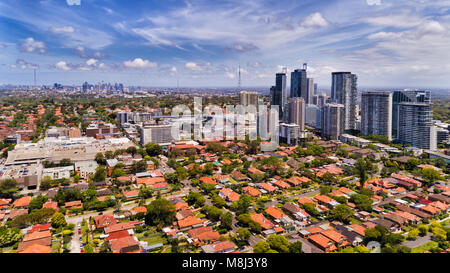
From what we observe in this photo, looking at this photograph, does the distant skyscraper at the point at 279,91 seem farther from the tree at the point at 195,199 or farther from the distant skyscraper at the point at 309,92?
the tree at the point at 195,199

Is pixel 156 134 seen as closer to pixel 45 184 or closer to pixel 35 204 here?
pixel 45 184

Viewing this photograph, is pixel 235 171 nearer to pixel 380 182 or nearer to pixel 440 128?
pixel 380 182

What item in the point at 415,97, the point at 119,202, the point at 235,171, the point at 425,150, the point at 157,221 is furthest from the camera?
the point at 415,97

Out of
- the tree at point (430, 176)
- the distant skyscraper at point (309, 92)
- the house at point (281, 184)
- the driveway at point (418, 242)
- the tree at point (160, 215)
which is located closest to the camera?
the driveway at point (418, 242)

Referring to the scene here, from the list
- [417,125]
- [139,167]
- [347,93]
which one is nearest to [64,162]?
[139,167]

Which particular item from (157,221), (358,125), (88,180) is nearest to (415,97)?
(358,125)

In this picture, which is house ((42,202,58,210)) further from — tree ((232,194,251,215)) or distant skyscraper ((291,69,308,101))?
distant skyscraper ((291,69,308,101))

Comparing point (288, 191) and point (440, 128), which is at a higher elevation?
point (440, 128)

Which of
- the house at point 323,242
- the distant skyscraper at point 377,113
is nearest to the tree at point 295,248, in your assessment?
the house at point 323,242
